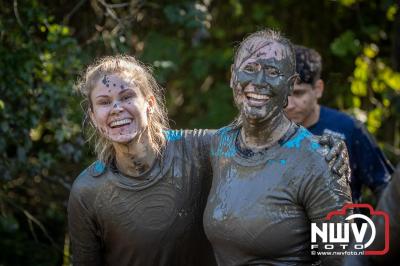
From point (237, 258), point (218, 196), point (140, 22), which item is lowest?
point (237, 258)

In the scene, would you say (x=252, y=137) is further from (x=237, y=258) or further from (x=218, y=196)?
(x=237, y=258)

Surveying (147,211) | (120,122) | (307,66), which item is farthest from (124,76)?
(307,66)

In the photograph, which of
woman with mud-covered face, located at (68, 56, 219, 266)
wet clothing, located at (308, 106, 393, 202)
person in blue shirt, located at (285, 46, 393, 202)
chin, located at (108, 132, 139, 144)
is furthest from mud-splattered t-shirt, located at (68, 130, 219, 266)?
wet clothing, located at (308, 106, 393, 202)

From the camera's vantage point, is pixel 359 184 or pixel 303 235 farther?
pixel 359 184

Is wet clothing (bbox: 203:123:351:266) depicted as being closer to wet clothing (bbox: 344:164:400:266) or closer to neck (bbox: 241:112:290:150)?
neck (bbox: 241:112:290:150)

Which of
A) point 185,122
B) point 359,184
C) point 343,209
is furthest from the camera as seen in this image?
point 185,122

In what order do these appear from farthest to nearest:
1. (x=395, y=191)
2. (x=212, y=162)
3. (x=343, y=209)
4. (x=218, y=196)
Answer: (x=212, y=162) → (x=218, y=196) → (x=343, y=209) → (x=395, y=191)

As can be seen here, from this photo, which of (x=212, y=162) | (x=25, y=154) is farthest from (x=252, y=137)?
(x=25, y=154)

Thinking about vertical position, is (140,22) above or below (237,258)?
above

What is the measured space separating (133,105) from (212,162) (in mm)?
485

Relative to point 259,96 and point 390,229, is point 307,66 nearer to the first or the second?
point 259,96

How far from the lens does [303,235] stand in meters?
2.92

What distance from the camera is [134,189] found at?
11.5ft

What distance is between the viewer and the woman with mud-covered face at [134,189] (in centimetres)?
349
